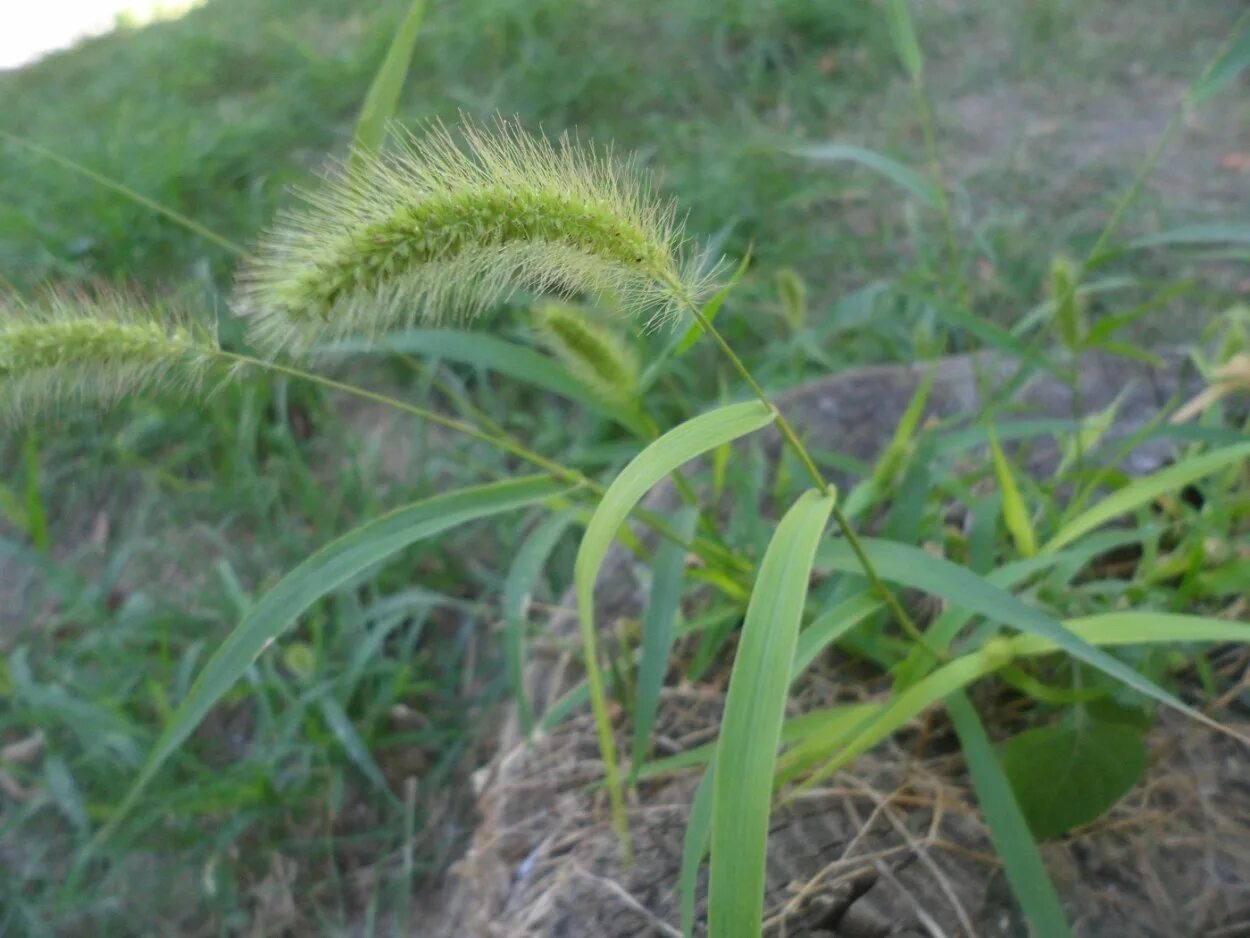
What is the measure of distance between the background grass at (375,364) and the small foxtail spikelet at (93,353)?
0.38 ft

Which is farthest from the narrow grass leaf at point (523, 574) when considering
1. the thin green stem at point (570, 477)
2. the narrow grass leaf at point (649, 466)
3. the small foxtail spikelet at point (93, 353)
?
the small foxtail spikelet at point (93, 353)

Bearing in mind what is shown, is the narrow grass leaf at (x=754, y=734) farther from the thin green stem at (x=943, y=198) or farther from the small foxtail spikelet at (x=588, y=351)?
the thin green stem at (x=943, y=198)

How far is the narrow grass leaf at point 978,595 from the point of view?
0.66 metres

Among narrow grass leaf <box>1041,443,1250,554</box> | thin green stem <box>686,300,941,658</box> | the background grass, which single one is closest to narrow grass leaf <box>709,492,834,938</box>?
thin green stem <box>686,300,941,658</box>

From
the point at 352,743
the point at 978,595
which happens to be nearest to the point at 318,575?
the point at 978,595

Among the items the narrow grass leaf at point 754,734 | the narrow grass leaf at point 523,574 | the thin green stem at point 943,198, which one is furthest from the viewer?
the thin green stem at point 943,198

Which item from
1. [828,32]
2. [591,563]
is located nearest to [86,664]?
[591,563]

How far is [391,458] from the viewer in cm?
200

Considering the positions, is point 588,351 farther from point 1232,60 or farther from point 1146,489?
point 1232,60

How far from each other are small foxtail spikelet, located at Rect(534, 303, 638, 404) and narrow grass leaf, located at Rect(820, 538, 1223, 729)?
27cm

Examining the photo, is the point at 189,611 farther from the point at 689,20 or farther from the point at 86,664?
the point at 689,20

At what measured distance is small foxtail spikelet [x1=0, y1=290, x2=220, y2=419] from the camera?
0.75 m

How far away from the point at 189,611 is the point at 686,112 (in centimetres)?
187

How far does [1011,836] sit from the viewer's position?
79cm
